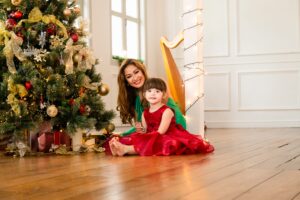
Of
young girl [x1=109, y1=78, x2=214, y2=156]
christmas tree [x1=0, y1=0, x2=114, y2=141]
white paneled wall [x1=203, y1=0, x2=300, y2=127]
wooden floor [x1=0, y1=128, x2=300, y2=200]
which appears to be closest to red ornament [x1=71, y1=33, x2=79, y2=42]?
christmas tree [x1=0, y1=0, x2=114, y2=141]

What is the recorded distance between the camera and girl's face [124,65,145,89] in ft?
10.2

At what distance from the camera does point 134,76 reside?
122 inches

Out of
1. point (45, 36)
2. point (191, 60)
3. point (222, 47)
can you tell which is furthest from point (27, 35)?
point (222, 47)

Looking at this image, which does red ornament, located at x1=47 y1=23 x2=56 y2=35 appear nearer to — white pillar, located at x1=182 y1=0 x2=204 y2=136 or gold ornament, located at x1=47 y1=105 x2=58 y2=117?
gold ornament, located at x1=47 y1=105 x2=58 y2=117

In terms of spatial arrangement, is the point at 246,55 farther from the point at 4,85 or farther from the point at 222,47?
the point at 4,85

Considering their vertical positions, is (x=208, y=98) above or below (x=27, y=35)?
below

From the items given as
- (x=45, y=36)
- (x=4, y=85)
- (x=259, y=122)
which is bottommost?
(x=259, y=122)

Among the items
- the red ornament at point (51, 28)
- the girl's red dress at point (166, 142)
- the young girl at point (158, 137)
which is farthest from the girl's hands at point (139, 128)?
the red ornament at point (51, 28)

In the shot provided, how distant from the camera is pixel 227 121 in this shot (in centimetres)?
629

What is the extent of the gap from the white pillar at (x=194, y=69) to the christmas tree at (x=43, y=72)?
0.73 metres

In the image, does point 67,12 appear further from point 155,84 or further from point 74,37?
point 155,84

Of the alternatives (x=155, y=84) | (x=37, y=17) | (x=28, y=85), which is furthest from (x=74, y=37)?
(x=155, y=84)

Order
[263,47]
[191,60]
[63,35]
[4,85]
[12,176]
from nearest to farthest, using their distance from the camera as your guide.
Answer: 1. [12,176]
2. [4,85]
3. [63,35]
4. [191,60]
5. [263,47]

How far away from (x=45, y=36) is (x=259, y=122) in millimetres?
3797
